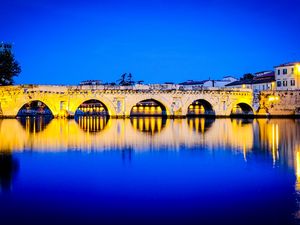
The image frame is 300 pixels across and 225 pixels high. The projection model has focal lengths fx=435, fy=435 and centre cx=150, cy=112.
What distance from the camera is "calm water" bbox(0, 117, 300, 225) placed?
311 inches

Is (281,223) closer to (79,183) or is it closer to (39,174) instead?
(79,183)

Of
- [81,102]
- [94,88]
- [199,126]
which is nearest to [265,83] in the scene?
[94,88]

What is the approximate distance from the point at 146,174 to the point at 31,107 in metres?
70.2

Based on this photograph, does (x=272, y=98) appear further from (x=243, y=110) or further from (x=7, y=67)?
(x=7, y=67)

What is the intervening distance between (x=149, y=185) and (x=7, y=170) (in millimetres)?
4475

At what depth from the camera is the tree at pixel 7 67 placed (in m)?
49.3

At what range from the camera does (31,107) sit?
78.9m

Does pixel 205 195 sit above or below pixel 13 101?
below

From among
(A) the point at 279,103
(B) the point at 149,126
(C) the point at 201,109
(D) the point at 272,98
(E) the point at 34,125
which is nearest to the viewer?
(B) the point at 149,126

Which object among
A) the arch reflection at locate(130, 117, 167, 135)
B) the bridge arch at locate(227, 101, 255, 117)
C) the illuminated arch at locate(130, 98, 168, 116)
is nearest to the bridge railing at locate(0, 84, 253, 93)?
the bridge arch at locate(227, 101, 255, 117)

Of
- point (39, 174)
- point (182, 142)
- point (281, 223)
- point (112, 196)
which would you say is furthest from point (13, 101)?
point (281, 223)

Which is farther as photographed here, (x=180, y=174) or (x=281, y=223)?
(x=180, y=174)

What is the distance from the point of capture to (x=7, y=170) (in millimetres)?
12414

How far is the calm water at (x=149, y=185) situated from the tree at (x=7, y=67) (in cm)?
3312
